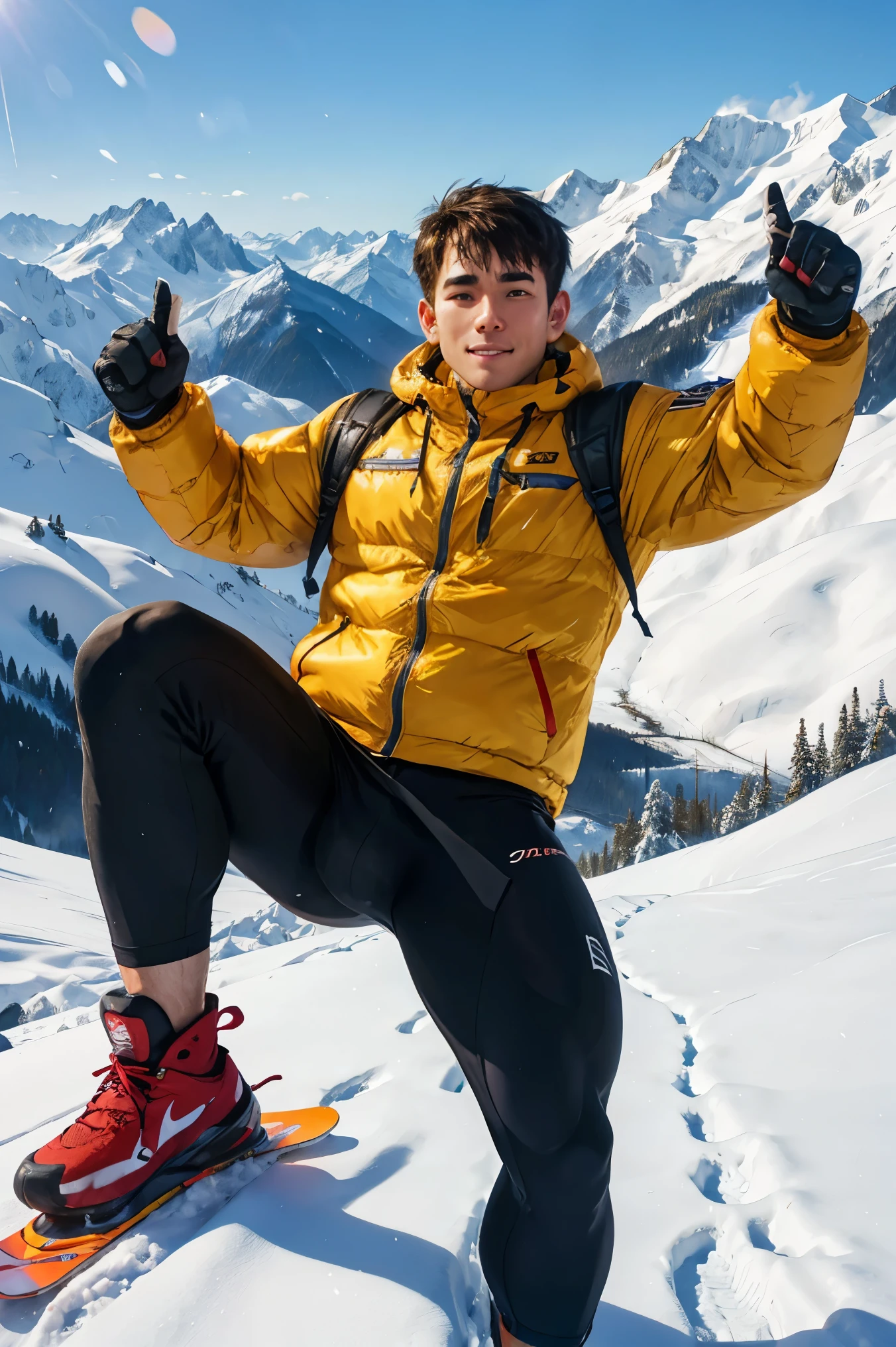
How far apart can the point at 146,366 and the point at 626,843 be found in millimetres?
57629

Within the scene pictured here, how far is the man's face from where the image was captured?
2.63 meters

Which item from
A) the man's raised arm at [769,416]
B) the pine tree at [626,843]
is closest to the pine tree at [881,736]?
the pine tree at [626,843]

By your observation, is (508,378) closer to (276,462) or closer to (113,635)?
(276,462)

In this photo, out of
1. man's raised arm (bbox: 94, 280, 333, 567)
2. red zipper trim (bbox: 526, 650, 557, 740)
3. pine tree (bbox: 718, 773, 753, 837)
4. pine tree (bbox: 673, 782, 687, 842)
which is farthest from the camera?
pine tree (bbox: 673, 782, 687, 842)

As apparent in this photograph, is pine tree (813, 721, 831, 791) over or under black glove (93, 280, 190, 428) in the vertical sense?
under

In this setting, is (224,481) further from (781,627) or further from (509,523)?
(781,627)

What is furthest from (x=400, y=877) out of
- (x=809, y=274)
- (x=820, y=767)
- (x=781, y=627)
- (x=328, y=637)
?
(x=781, y=627)

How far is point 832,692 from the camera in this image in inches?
4227

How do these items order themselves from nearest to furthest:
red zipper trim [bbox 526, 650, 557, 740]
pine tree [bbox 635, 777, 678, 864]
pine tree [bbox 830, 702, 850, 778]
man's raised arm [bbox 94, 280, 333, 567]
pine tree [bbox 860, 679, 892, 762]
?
1. red zipper trim [bbox 526, 650, 557, 740]
2. man's raised arm [bbox 94, 280, 333, 567]
3. pine tree [bbox 830, 702, 850, 778]
4. pine tree [bbox 860, 679, 892, 762]
5. pine tree [bbox 635, 777, 678, 864]

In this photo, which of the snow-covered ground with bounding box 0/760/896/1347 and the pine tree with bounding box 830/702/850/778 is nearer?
the snow-covered ground with bounding box 0/760/896/1347

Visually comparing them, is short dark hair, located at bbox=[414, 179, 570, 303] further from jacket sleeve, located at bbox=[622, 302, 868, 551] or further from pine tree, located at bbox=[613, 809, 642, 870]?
pine tree, located at bbox=[613, 809, 642, 870]

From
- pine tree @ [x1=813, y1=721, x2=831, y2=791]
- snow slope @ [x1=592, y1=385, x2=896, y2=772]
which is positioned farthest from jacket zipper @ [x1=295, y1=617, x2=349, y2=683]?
snow slope @ [x1=592, y1=385, x2=896, y2=772]

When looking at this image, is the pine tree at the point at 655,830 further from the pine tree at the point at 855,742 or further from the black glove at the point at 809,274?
the black glove at the point at 809,274

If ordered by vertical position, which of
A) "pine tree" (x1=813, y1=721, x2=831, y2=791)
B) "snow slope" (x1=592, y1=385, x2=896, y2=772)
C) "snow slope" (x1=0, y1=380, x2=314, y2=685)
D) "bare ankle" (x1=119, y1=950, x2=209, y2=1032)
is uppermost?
"snow slope" (x1=0, y1=380, x2=314, y2=685)
